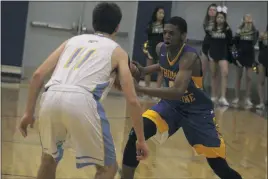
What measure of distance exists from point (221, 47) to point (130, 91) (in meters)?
7.73

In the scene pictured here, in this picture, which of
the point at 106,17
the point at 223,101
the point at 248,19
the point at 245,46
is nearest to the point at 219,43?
the point at 245,46

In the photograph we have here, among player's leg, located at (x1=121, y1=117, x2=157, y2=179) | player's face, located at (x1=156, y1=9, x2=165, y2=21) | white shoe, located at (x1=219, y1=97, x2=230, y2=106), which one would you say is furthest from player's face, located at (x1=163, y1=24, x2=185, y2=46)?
white shoe, located at (x1=219, y1=97, x2=230, y2=106)

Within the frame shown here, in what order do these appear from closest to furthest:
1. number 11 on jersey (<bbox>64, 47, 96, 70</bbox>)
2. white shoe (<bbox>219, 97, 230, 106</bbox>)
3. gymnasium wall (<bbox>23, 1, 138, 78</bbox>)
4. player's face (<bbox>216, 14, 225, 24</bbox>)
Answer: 1. number 11 on jersey (<bbox>64, 47, 96, 70</bbox>)
2. player's face (<bbox>216, 14, 225, 24</bbox>)
3. white shoe (<bbox>219, 97, 230, 106</bbox>)
4. gymnasium wall (<bbox>23, 1, 138, 78</bbox>)

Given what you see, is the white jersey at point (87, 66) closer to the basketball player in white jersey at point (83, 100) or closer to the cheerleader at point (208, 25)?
the basketball player in white jersey at point (83, 100)

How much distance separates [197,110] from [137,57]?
24.3 ft

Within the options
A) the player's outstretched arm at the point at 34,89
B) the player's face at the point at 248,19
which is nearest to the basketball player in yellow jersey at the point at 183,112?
the player's outstretched arm at the point at 34,89

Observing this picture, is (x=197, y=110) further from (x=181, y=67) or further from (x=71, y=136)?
(x=71, y=136)

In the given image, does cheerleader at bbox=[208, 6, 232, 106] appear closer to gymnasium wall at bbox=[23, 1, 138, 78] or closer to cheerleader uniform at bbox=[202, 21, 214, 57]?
cheerleader uniform at bbox=[202, 21, 214, 57]

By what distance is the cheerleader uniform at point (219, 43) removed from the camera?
1050cm

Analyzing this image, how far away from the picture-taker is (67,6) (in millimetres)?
11531

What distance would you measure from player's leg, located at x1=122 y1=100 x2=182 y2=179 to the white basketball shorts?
96cm

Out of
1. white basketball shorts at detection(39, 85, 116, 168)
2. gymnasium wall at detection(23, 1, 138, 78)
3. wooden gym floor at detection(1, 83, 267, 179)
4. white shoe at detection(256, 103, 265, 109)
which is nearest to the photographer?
white basketball shorts at detection(39, 85, 116, 168)

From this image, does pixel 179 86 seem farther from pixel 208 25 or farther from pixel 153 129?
pixel 208 25

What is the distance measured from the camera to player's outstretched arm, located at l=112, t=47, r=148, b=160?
121 inches
